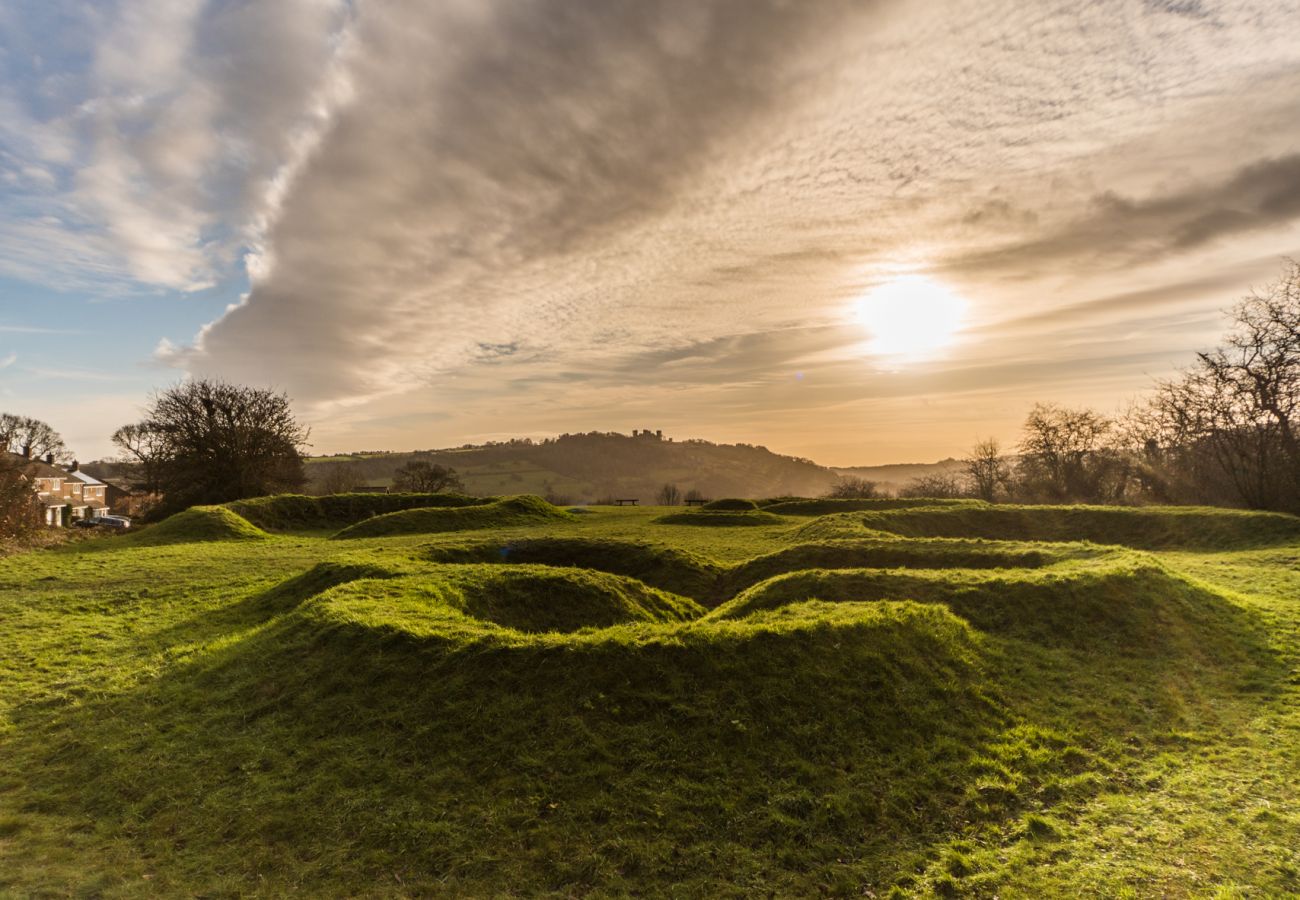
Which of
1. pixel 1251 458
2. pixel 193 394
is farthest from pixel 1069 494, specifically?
pixel 193 394

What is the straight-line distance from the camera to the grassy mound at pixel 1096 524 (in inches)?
966

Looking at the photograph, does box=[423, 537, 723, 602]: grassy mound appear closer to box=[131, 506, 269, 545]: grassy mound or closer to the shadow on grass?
the shadow on grass

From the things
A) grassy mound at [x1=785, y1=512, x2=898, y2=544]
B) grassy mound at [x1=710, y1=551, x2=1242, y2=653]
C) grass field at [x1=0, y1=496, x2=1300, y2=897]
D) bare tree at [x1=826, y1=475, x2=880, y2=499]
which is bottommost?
grass field at [x1=0, y1=496, x2=1300, y2=897]

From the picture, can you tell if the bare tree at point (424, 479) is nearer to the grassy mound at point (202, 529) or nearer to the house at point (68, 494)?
the house at point (68, 494)

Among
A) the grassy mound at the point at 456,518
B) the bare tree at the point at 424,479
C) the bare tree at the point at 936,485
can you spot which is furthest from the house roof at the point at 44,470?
the bare tree at the point at 936,485

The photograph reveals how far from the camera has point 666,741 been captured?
800 centimetres

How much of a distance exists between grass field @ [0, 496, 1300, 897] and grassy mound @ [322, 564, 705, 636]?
4.0 inches

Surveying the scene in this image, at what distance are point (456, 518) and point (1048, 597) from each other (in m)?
32.6

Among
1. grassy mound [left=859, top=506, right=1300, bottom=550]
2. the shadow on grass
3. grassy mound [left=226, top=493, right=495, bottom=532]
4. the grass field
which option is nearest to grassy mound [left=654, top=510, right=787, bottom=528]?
grassy mound [left=859, top=506, right=1300, bottom=550]

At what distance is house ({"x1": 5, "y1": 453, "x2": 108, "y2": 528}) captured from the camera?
6425 cm

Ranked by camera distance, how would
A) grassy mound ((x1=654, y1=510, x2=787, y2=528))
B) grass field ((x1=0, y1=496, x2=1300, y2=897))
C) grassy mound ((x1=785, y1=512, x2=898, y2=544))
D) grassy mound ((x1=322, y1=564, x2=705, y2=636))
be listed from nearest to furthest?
grass field ((x1=0, y1=496, x2=1300, y2=897)) < grassy mound ((x1=322, y1=564, x2=705, y2=636)) < grassy mound ((x1=785, y1=512, x2=898, y2=544)) < grassy mound ((x1=654, y1=510, x2=787, y2=528))

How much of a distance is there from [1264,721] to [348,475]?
295 ft

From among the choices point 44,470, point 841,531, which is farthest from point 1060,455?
point 44,470

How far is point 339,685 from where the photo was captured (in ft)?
32.0
